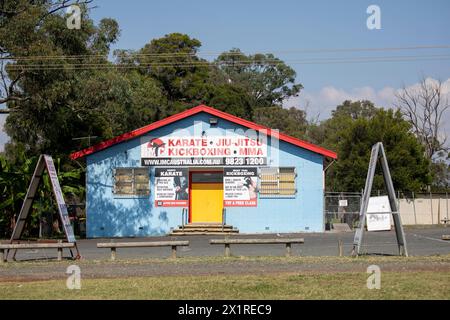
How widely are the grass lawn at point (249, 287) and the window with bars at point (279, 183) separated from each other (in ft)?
57.9

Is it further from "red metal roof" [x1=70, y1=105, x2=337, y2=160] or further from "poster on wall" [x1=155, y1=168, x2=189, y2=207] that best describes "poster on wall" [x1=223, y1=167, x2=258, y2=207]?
"red metal roof" [x1=70, y1=105, x2=337, y2=160]

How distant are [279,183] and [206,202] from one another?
361 cm

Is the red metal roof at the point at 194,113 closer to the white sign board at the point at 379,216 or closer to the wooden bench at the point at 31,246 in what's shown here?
the white sign board at the point at 379,216

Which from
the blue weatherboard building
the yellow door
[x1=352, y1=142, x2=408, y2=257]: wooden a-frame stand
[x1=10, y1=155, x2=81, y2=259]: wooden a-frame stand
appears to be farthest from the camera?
the yellow door

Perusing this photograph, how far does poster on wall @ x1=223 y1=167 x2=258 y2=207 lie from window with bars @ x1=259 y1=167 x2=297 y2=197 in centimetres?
40

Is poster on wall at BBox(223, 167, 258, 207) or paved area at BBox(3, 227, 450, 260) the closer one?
paved area at BBox(3, 227, 450, 260)

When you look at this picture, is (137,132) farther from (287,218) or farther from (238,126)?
(287,218)

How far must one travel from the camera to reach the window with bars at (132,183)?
32.8m

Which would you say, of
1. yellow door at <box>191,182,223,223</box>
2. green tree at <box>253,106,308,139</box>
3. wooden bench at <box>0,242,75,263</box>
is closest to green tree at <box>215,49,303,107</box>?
green tree at <box>253,106,308,139</box>

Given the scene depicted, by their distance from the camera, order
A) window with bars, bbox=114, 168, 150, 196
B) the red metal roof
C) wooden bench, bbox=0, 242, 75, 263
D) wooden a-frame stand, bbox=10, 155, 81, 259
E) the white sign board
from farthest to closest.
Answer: window with bars, bbox=114, 168, 150, 196 → the red metal roof → the white sign board → wooden a-frame stand, bbox=10, 155, 81, 259 → wooden bench, bbox=0, 242, 75, 263

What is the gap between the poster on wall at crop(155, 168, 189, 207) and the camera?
32.6m

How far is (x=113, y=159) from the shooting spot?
32.9m
